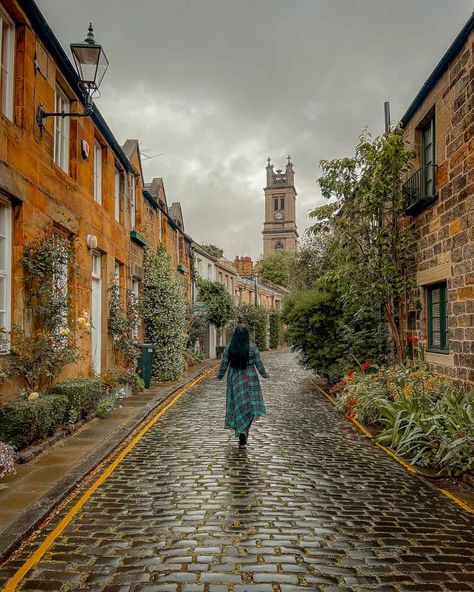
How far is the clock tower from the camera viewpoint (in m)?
101

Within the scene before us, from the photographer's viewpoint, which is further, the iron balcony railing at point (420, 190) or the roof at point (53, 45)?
the iron balcony railing at point (420, 190)

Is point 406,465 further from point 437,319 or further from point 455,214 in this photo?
point 437,319

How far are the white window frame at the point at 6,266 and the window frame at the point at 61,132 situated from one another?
239cm

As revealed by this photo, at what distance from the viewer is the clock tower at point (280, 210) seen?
101 metres

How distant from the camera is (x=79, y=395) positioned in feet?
29.1

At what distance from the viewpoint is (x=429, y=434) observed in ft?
23.4

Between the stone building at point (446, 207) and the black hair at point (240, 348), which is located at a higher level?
the stone building at point (446, 207)

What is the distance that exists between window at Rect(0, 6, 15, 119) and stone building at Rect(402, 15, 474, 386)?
703cm

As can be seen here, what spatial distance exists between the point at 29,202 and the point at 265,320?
29776 millimetres

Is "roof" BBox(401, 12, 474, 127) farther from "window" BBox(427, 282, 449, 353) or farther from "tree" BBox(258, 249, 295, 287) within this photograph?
"tree" BBox(258, 249, 295, 287)

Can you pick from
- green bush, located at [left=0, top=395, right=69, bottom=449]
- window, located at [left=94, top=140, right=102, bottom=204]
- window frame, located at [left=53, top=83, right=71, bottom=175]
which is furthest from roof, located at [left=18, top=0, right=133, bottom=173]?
green bush, located at [left=0, top=395, right=69, bottom=449]

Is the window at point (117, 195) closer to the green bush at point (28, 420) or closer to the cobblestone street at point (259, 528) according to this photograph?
the green bush at point (28, 420)

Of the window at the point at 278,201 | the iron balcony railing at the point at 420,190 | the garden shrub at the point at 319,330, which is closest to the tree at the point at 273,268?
the window at the point at 278,201

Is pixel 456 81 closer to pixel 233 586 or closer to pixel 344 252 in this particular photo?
pixel 344 252
